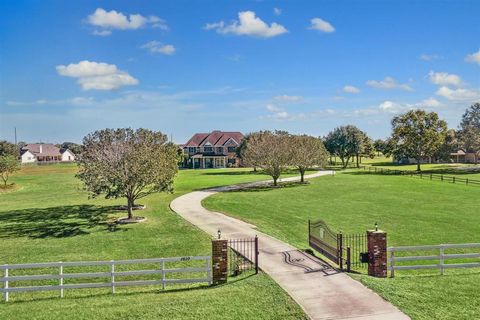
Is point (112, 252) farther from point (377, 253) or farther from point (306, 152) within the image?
point (306, 152)

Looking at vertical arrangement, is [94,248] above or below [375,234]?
below

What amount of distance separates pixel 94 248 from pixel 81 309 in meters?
9.96

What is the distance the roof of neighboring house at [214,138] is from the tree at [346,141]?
74.7ft

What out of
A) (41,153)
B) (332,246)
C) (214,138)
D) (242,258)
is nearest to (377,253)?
(332,246)

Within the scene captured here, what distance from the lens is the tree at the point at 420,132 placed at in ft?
262

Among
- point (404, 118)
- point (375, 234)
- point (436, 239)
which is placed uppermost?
point (404, 118)

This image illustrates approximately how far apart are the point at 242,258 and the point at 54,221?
58.3 feet

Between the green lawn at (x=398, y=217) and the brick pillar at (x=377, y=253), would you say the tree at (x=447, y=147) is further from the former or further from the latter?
the brick pillar at (x=377, y=253)

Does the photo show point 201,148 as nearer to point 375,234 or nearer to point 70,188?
point 70,188

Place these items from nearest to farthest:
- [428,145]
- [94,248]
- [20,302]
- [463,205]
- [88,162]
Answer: [20,302], [94,248], [88,162], [463,205], [428,145]

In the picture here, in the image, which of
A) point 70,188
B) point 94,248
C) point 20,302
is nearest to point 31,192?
point 70,188

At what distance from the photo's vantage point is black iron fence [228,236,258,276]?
53.9 ft

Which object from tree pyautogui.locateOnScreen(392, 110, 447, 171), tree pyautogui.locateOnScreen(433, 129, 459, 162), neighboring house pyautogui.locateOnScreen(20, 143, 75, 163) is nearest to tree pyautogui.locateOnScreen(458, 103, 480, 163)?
tree pyautogui.locateOnScreen(433, 129, 459, 162)

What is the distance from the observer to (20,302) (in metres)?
14.4
